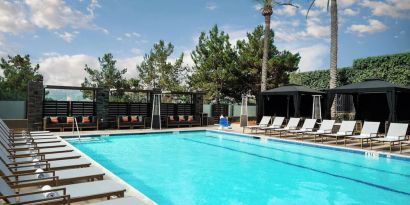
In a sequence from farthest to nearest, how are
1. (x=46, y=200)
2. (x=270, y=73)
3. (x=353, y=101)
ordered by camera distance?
(x=270, y=73) < (x=353, y=101) < (x=46, y=200)

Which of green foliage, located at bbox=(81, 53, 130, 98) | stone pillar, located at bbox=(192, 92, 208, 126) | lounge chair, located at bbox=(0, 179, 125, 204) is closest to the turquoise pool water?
lounge chair, located at bbox=(0, 179, 125, 204)

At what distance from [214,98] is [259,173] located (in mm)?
19468

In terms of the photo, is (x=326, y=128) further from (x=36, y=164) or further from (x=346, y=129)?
(x=36, y=164)

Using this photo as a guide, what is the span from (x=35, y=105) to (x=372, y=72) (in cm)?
1849

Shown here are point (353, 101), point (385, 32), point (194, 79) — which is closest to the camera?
point (353, 101)

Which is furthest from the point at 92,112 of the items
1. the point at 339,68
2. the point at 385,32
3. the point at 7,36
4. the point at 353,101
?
the point at 385,32

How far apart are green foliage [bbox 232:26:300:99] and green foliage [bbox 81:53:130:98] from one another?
571 inches

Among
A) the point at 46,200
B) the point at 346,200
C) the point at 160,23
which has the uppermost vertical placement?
the point at 160,23

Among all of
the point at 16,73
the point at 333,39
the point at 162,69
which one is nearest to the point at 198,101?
the point at 333,39

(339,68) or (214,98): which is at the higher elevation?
(339,68)

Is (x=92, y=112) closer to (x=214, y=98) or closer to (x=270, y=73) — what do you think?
(x=214, y=98)

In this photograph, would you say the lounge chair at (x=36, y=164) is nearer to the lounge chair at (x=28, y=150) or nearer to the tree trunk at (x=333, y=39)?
the lounge chair at (x=28, y=150)

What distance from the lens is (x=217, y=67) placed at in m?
27.1

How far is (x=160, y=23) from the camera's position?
34.7 m
